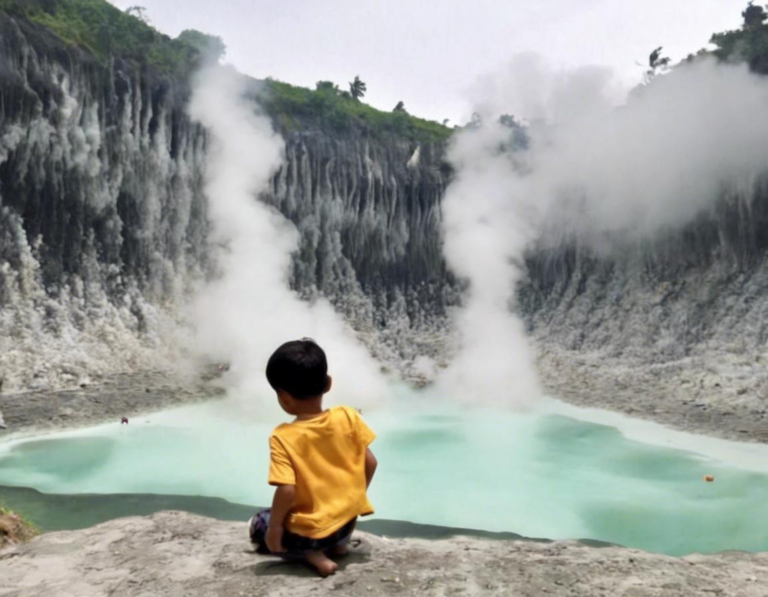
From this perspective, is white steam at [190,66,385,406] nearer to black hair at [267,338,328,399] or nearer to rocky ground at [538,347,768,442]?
rocky ground at [538,347,768,442]

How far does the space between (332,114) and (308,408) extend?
23.8 meters

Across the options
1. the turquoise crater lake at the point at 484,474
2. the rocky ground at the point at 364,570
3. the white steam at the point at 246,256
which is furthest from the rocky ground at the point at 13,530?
the white steam at the point at 246,256

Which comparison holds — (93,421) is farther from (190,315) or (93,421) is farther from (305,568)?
(305,568)

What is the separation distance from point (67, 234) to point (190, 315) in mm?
4330

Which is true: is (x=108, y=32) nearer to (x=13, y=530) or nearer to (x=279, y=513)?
(x=13, y=530)

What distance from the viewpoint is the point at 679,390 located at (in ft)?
54.0

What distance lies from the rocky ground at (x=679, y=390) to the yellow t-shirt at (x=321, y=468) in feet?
38.1

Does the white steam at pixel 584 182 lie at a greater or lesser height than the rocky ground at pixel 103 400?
greater

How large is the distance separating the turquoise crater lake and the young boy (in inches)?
178

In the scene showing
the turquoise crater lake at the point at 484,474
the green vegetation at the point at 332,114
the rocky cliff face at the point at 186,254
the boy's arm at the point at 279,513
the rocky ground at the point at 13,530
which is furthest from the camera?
the green vegetation at the point at 332,114

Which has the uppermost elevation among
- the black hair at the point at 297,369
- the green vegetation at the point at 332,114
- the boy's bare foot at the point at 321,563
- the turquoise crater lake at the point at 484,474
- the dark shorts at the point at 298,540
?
the green vegetation at the point at 332,114

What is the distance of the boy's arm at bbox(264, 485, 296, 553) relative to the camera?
125 inches

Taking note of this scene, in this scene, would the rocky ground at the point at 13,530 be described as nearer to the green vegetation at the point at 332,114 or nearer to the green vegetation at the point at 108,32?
the green vegetation at the point at 108,32

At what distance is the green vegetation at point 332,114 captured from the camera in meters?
24.6
